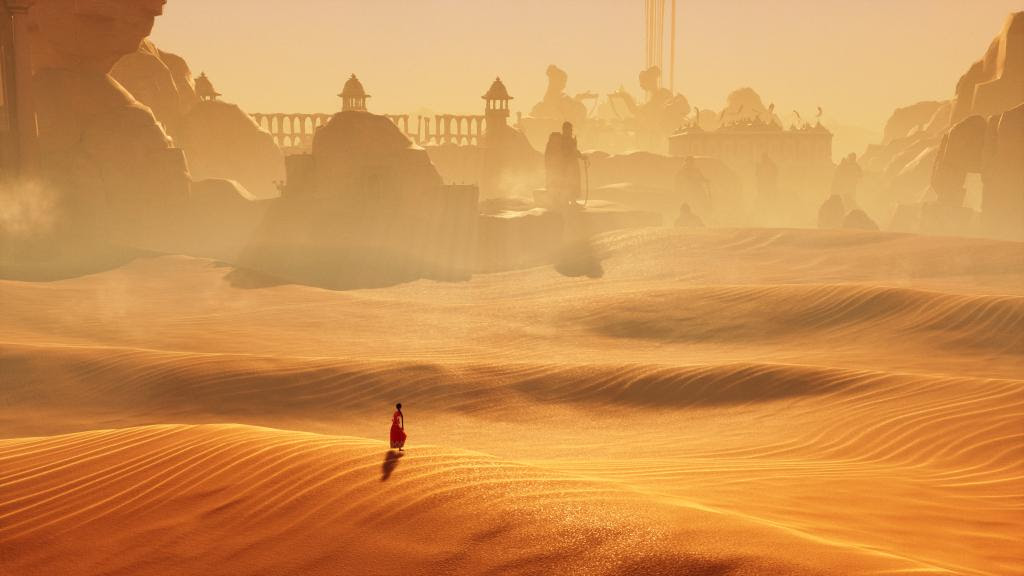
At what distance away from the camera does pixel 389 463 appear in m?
6.48

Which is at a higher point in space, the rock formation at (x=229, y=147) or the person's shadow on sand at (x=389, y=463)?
the rock formation at (x=229, y=147)

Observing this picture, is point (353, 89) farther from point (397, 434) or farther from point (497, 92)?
point (397, 434)

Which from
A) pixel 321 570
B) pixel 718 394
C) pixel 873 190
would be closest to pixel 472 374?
pixel 718 394

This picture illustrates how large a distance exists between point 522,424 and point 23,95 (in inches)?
932

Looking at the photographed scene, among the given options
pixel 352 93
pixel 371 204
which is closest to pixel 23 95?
pixel 371 204

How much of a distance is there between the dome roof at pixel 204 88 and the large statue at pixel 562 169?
25.1 metres

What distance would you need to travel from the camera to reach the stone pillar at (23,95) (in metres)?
27.8

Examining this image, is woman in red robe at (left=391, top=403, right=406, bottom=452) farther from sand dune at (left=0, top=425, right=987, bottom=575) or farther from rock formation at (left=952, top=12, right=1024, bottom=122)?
rock formation at (left=952, top=12, right=1024, bottom=122)

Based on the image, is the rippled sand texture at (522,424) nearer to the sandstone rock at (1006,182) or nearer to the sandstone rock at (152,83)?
the sandstone rock at (1006,182)

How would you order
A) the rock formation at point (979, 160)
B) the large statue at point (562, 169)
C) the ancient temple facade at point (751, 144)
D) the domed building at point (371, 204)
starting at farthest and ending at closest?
the ancient temple facade at point (751, 144) < the large statue at point (562, 169) < the rock formation at point (979, 160) < the domed building at point (371, 204)

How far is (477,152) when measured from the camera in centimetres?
5719

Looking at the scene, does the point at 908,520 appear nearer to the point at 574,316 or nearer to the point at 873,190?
the point at 574,316

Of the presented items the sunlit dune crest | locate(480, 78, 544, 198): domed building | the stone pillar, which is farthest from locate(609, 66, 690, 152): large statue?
the stone pillar

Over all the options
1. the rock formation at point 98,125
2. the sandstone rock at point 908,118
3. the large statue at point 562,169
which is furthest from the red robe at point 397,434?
the sandstone rock at point 908,118
